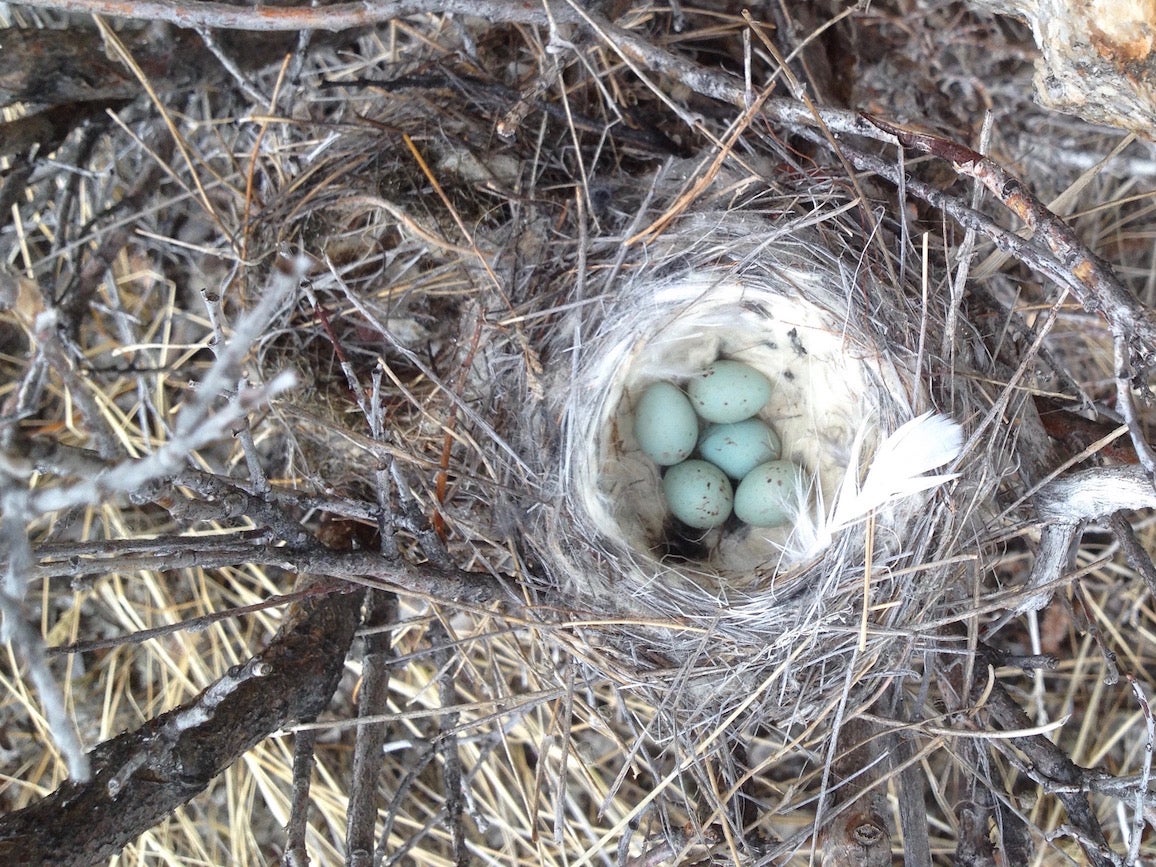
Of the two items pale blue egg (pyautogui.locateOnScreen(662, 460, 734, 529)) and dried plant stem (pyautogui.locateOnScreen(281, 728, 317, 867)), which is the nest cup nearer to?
pale blue egg (pyautogui.locateOnScreen(662, 460, 734, 529))

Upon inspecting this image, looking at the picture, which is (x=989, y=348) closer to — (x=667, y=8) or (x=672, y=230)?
(x=672, y=230)

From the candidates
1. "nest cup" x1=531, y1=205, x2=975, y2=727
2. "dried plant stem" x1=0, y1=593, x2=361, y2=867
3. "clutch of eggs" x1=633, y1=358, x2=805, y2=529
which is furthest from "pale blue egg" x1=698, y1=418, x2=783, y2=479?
"dried plant stem" x1=0, y1=593, x2=361, y2=867

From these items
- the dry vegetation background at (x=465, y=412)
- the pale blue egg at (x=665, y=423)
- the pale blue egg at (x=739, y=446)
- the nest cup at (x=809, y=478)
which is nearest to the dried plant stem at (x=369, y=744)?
the dry vegetation background at (x=465, y=412)

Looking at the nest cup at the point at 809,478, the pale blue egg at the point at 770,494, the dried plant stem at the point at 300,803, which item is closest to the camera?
the dried plant stem at the point at 300,803

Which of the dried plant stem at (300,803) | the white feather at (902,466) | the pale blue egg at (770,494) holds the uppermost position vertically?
the white feather at (902,466)

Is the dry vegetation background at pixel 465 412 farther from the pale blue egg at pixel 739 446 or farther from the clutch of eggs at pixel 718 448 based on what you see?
the pale blue egg at pixel 739 446

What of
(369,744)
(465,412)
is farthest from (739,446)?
(369,744)

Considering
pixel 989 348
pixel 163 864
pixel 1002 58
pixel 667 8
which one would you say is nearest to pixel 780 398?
pixel 989 348
